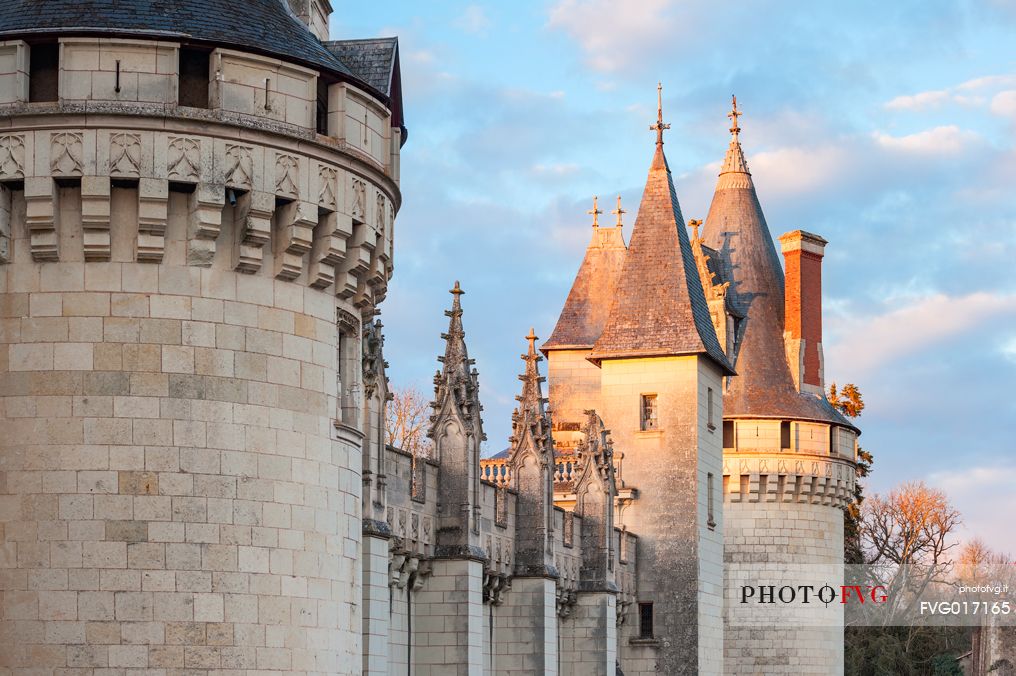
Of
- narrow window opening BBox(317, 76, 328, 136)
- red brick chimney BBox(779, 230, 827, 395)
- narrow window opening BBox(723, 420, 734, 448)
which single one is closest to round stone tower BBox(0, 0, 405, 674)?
narrow window opening BBox(317, 76, 328, 136)

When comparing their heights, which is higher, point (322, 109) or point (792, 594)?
point (322, 109)

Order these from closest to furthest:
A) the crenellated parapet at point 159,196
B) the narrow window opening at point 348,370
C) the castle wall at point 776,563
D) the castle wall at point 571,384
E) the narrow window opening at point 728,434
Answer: the crenellated parapet at point 159,196, the narrow window opening at point 348,370, the castle wall at point 571,384, the castle wall at point 776,563, the narrow window opening at point 728,434

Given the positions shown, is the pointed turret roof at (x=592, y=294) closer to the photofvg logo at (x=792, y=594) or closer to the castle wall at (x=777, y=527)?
the castle wall at (x=777, y=527)

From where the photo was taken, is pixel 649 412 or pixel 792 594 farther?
pixel 792 594

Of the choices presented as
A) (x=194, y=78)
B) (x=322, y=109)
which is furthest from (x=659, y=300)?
(x=194, y=78)

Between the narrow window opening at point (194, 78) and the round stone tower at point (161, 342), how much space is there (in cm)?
2

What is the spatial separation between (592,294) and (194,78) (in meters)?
29.1

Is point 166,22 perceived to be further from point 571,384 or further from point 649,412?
point 571,384

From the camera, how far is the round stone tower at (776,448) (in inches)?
1729

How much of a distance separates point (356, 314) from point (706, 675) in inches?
860

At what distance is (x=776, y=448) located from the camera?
44250 millimetres

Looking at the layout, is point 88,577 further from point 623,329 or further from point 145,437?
point 623,329

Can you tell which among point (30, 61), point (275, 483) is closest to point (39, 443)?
point (275, 483)

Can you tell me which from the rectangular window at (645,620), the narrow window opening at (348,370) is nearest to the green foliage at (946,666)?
the rectangular window at (645,620)
